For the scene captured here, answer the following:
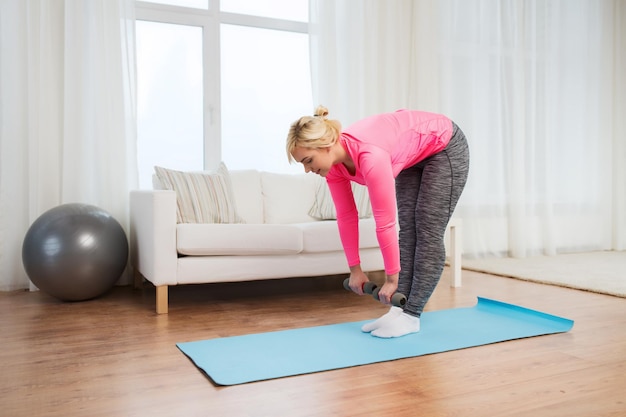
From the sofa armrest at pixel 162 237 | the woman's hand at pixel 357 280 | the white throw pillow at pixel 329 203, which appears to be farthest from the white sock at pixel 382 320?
the white throw pillow at pixel 329 203

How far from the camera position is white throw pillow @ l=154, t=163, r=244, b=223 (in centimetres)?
321

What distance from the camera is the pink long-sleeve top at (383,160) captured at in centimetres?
195

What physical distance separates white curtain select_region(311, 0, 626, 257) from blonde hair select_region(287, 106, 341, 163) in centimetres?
227

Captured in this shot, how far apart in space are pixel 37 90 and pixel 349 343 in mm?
2507

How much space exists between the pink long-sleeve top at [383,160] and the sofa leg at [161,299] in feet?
3.57

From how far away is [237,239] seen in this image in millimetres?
2934

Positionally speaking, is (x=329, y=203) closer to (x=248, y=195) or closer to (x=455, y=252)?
(x=248, y=195)

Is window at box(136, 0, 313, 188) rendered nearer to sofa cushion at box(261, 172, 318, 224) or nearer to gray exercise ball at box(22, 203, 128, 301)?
sofa cushion at box(261, 172, 318, 224)

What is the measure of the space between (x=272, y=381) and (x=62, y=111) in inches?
100

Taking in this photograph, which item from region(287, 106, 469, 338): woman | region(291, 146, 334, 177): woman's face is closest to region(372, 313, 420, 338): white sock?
region(287, 106, 469, 338): woman

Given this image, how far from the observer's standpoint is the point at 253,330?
97.2 inches

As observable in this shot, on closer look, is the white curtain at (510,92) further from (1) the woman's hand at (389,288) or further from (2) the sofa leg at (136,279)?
(1) the woman's hand at (389,288)

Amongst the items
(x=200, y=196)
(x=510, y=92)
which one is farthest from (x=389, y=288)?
(x=510, y=92)

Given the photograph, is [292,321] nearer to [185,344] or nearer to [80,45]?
[185,344]
